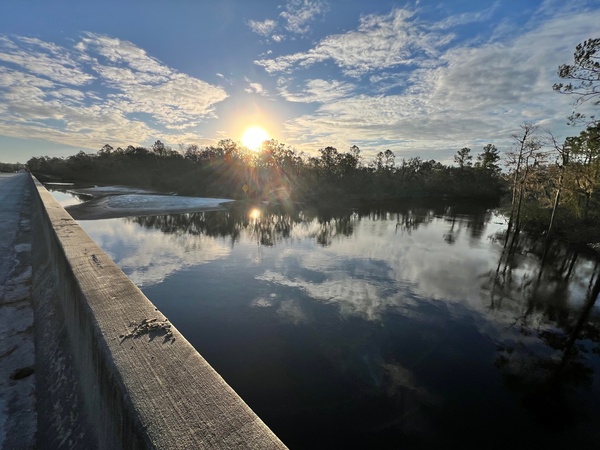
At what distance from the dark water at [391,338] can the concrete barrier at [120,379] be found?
292cm

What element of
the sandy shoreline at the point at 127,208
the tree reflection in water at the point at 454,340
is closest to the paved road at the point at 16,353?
the tree reflection in water at the point at 454,340

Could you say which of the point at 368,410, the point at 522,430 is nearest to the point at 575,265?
the point at 522,430

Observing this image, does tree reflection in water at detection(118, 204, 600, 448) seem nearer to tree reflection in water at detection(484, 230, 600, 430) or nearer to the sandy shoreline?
tree reflection in water at detection(484, 230, 600, 430)

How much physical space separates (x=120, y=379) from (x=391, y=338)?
22.1 ft

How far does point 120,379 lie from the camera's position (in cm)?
216

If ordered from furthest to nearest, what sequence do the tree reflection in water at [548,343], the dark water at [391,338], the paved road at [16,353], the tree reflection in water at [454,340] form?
the tree reflection in water at [548,343] < the tree reflection in water at [454,340] < the dark water at [391,338] < the paved road at [16,353]

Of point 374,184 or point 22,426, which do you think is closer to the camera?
point 22,426

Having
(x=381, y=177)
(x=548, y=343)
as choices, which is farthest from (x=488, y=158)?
(x=548, y=343)

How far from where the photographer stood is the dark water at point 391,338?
498 centimetres

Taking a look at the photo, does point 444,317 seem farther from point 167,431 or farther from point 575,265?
point 575,265

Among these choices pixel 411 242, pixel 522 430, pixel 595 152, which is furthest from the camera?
pixel 595 152

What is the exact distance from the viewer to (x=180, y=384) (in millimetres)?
2135

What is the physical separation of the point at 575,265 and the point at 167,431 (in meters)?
20.9

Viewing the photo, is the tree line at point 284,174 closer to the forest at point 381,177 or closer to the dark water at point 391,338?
the forest at point 381,177
